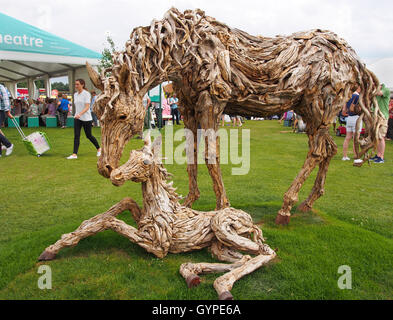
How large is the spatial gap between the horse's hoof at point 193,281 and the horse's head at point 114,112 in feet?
3.50

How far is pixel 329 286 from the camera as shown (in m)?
2.55

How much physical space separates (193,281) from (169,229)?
51 cm

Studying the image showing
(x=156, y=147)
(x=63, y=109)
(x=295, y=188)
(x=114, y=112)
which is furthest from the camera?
(x=63, y=109)

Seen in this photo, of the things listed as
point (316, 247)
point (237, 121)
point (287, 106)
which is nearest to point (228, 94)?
point (287, 106)

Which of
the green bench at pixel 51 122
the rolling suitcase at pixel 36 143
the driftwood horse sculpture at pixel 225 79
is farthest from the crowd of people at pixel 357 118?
the green bench at pixel 51 122

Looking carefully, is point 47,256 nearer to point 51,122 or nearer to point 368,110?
point 368,110

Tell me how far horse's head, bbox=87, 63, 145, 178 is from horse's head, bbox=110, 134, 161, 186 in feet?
0.42

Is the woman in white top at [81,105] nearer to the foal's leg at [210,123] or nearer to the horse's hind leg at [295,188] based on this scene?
the foal's leg at [210,123]

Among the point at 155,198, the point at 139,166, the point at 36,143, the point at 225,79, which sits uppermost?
the point at 225,79

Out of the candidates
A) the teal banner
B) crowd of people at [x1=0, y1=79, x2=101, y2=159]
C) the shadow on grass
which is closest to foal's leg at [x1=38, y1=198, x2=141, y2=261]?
the shadow on grass

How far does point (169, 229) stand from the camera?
9.08 feet

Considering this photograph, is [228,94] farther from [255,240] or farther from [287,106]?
[255,240]

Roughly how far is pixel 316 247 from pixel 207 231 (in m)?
1.28

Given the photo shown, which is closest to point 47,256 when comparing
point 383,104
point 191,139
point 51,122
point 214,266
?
point 214,266
